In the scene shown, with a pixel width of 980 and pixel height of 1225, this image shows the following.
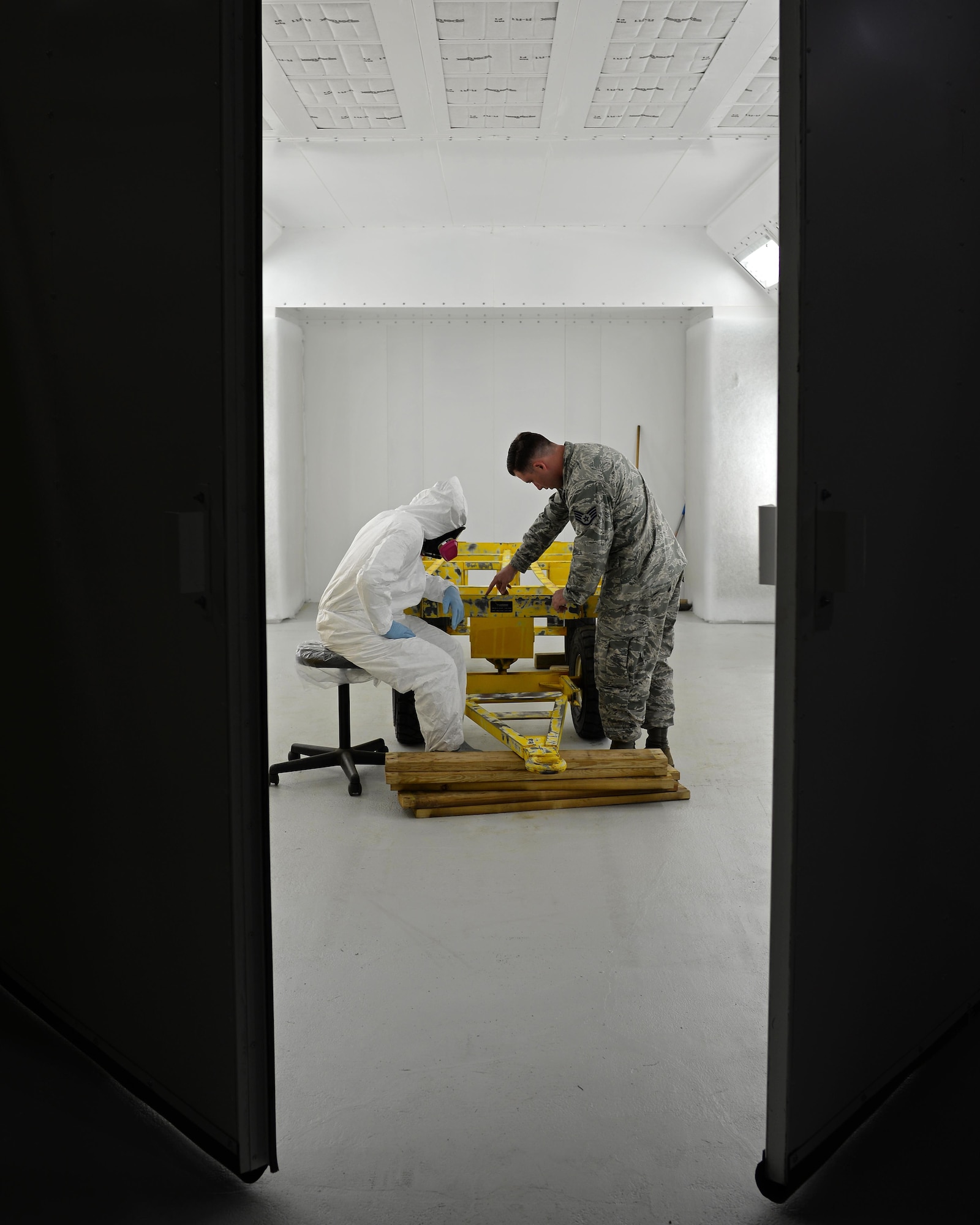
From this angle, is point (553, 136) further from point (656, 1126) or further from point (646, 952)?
point (656, 1126)

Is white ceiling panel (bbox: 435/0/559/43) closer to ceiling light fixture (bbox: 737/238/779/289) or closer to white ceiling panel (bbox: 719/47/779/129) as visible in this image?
white ceiling panel (bbox: 719/47/779/129)

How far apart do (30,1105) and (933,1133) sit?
1.95 meters

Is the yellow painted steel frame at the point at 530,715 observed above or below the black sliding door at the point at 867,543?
below

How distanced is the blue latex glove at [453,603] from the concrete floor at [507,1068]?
121 centimetres

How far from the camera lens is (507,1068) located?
7.52 ft

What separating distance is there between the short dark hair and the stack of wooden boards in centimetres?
137

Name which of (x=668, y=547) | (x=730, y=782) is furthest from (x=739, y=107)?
(x=730, y=782)

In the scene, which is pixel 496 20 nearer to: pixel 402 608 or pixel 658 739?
pixel 402 608

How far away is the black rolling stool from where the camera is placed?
14.5ft

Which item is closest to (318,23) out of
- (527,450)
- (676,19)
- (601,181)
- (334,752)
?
(676,19)

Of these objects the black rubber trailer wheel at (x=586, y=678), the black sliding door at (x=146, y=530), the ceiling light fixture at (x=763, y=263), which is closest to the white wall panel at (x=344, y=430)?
the ceiling light fixture at (x=763, y=263)

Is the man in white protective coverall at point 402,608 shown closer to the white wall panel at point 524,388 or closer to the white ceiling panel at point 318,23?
the white ceiling panel at point 318,23

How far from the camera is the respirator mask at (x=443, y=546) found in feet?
15.4

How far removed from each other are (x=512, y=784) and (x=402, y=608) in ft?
3.31
